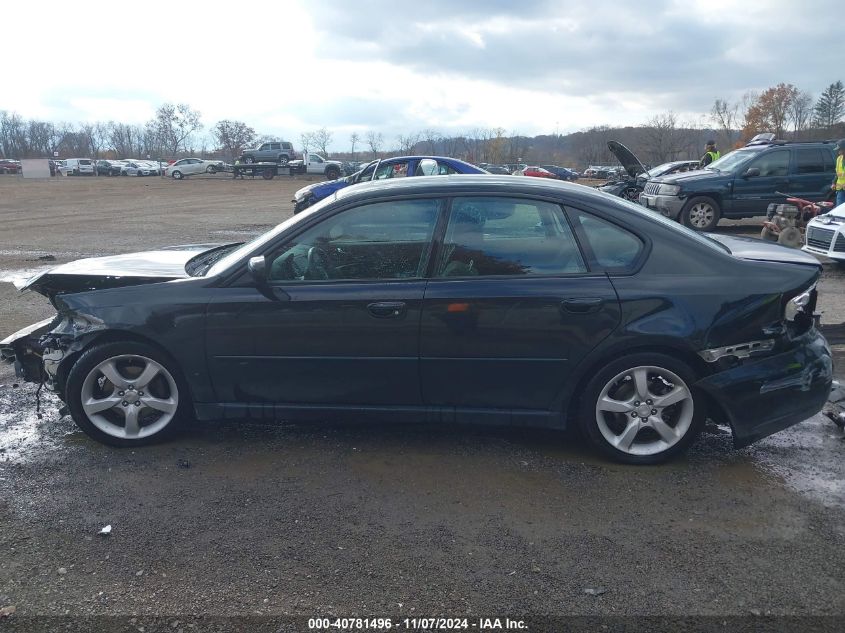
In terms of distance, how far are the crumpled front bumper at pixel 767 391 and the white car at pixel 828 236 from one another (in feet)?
22.7

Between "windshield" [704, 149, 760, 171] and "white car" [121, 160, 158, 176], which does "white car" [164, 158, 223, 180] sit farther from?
"windshield" [704, 149, 760, 171]

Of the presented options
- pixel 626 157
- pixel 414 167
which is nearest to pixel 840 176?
pixel 626 157

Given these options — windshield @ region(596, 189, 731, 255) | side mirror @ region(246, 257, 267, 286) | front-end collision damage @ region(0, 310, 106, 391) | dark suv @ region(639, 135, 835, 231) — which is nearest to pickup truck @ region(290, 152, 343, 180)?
dark suv @ region(639, 135, 835, 231)

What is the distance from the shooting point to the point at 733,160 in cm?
1450

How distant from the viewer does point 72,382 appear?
4.16 meters

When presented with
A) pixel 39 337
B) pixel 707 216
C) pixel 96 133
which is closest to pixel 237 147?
pixel 96 133

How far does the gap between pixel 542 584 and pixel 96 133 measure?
425ft

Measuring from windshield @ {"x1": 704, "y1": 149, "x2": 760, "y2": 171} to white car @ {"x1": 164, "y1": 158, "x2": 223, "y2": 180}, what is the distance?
156 ft

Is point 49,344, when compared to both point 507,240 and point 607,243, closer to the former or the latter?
point 507,240

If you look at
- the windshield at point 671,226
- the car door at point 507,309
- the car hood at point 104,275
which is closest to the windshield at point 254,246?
the car hood at point 104,275

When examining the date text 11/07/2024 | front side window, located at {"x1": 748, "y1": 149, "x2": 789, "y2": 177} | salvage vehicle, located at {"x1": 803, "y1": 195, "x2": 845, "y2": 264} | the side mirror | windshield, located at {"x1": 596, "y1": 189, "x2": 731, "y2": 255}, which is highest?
front side window, located at {"x1": 748, "y1": 149, "x2": 789, "y2": 177}

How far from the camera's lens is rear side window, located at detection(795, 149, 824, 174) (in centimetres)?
1405

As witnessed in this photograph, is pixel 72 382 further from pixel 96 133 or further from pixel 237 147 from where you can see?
pixel 96 133

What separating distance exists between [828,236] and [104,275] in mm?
9731
